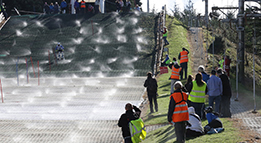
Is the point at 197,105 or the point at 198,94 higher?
the point at 198,94

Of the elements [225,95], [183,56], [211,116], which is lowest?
[211,116]

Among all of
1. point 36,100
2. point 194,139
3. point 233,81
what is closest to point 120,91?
point 36,100

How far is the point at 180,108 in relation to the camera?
864 cm

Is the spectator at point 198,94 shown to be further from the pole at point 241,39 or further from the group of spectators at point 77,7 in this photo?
the group of spectators at point 77,7

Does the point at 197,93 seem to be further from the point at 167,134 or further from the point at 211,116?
the point at 167,134

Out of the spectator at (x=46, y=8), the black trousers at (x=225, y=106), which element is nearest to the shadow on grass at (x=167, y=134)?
the black trousers at (x=225, y=106)

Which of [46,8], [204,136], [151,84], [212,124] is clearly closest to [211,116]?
[212,124]

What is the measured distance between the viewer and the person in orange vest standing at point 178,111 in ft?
28.2

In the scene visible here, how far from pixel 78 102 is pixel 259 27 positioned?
14.5 m

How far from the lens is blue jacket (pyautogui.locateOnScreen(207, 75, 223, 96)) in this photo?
11453mm

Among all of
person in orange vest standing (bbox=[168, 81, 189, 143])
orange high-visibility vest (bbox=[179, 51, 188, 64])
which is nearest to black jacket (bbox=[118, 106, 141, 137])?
person in orange vest standing (bbox=[168, 81, 189, 143])

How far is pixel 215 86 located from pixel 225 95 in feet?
2.29

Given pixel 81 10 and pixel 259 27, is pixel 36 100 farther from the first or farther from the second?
pixel 81 10

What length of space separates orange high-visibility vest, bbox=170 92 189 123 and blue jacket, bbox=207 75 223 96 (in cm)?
309
